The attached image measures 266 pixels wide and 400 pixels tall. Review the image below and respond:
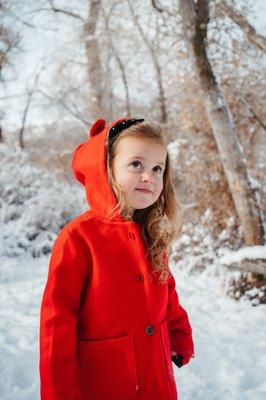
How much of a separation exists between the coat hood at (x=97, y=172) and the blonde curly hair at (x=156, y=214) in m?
0.03

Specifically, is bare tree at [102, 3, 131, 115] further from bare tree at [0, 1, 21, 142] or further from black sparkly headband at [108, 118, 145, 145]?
black sparkly headband at [108, 118, 145, 145]

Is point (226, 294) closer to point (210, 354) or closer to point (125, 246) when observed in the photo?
point (210, 354)

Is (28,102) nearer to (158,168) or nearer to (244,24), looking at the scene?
(244,24)

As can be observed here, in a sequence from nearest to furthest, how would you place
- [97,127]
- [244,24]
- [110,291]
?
[110,291] → [97,127] → [244,24]

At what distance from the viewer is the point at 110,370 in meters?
1.38

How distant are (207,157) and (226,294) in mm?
2434

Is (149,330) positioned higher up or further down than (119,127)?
further down

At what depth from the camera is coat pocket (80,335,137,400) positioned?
138cm

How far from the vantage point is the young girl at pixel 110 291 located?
1.33 m

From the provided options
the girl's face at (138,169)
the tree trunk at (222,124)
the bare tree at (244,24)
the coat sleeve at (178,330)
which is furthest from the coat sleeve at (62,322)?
the bare tree at (244,24)

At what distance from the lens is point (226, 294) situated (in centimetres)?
516

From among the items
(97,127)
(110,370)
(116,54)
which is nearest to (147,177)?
(97,127)

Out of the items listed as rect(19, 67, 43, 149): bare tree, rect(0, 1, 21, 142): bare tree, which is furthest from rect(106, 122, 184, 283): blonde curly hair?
rect(19, 67, 43, 149): bare tree

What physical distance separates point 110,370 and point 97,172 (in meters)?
0.77
